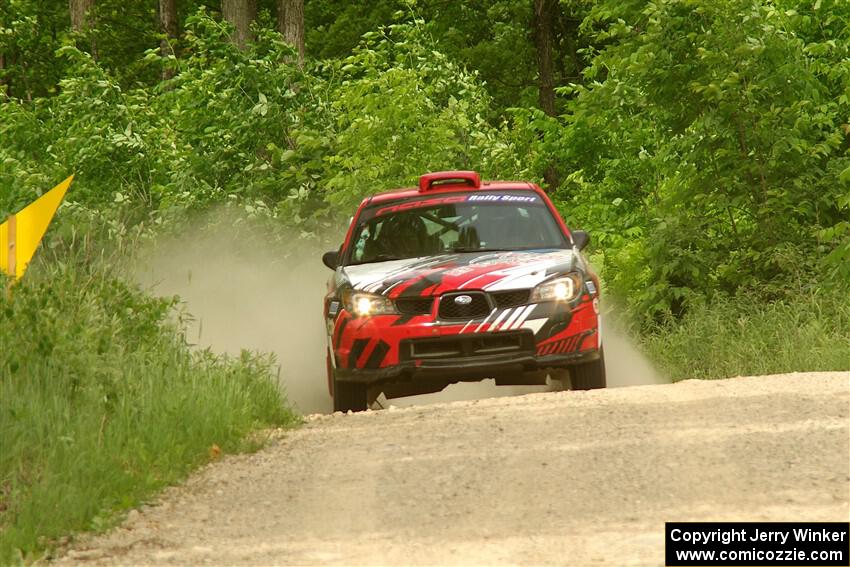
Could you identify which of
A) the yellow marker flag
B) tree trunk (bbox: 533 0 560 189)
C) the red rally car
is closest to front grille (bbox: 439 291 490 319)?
the red rally car

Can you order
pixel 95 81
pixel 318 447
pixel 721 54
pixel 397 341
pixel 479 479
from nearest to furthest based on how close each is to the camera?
1. pixel 479 479
2. pixel 318 447
3. pixel 397 341
4. pixel 721 54
5. pixel 95 81

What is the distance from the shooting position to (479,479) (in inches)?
286

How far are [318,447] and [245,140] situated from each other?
451 inches

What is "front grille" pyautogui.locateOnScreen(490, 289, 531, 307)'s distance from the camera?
1035 cm

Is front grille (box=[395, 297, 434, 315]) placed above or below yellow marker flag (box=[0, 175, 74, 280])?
below

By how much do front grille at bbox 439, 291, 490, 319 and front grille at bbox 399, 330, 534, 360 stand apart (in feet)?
0.53

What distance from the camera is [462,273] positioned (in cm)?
1048

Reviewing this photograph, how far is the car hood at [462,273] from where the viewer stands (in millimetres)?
10367

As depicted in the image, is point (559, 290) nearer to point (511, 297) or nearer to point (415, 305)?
point (511, 297)

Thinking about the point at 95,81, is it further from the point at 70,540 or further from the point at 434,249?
the point at 70,540

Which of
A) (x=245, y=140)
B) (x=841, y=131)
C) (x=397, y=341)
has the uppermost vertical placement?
(x=245, y=140)

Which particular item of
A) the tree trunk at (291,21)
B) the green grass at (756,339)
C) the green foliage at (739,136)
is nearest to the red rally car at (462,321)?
the green grass at (756,339)

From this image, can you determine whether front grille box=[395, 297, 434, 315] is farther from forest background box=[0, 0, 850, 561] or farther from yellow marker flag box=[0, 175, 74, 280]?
yellow marker flag box=[0, 175, 74, 280]

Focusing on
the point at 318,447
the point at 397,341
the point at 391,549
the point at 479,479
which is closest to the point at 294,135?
the point at 397,341
